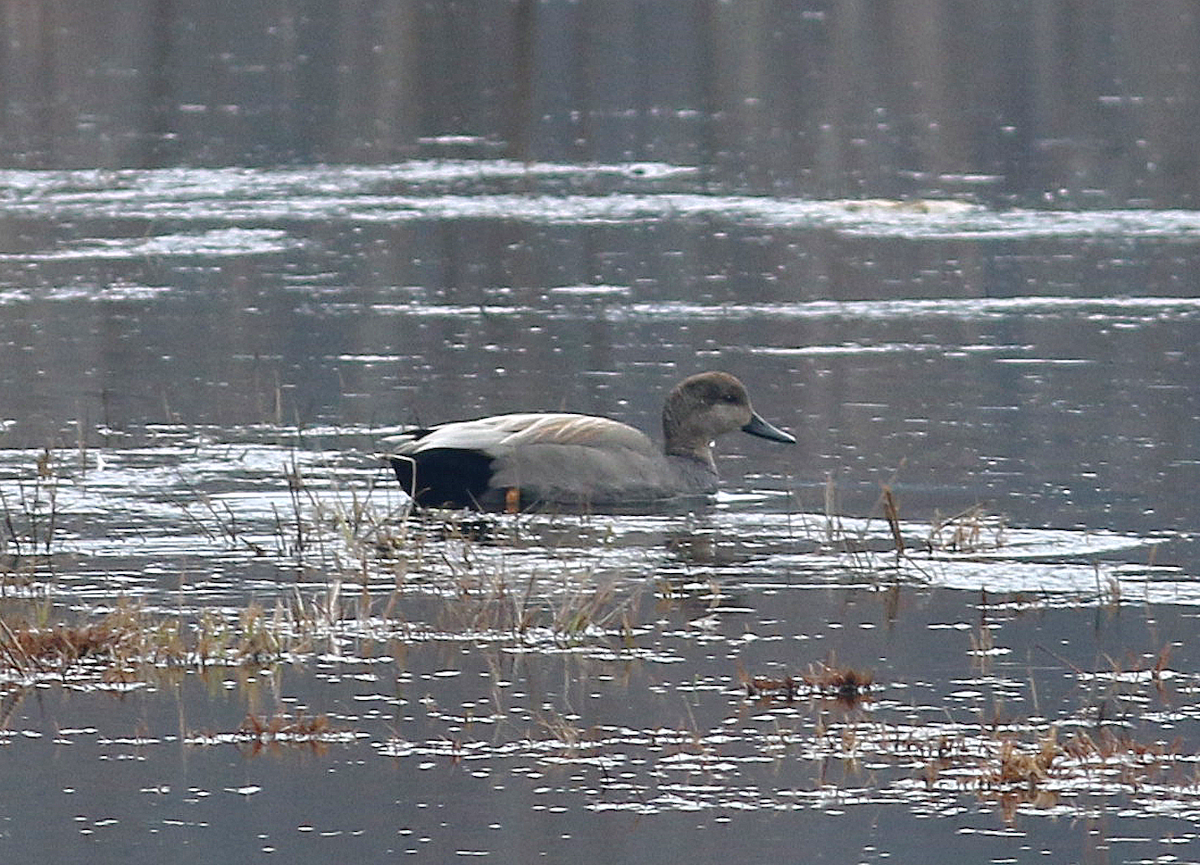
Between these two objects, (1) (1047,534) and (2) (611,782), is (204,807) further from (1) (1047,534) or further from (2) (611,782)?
(1) (1047,534)

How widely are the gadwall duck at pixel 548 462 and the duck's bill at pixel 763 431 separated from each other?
0.75ft

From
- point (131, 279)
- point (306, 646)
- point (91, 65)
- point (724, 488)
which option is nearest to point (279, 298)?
point (131, 279)

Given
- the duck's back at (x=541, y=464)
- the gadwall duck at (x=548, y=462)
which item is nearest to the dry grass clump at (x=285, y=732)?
the gadwall duck at (x=548, y=462)

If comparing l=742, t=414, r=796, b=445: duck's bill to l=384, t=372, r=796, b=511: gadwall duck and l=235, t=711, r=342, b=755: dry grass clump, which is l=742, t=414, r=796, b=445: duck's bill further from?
l=235, t=711, r=342, b=755: dry grass clump

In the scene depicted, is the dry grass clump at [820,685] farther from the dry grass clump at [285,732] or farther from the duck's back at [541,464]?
the duck's back at [541,464]

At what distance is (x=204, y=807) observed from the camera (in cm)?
702

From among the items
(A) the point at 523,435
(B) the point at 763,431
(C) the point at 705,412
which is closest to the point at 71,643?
(A) the point at 523,435

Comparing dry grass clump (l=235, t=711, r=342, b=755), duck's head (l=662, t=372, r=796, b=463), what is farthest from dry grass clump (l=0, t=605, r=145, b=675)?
duck's head (l=662, t=372, r=796, b=463)

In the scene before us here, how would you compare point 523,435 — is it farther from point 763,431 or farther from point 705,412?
point 763,431

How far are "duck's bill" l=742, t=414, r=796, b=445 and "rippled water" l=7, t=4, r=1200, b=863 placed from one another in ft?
0.63

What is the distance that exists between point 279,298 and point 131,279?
1339mm

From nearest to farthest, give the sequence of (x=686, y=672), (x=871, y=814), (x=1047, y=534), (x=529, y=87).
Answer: (x=871, y=814) → (x=686, y=672) → (x=1047, y=534) → (x=529, y=87)

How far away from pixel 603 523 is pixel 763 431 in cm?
140

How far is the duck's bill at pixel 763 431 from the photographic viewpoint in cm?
1280
